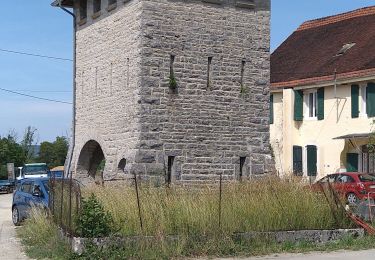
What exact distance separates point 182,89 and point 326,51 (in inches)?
666

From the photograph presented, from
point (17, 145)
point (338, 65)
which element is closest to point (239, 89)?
point (338, 65)

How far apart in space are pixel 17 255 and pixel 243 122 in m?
10.3

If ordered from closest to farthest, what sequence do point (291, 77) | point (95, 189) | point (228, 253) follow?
point (228, 253) → point (95, 189) → point (291, 77)

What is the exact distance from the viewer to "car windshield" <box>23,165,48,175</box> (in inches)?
1575

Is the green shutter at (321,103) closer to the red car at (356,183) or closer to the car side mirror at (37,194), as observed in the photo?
the red car at (356,183)

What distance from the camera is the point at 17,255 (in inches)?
572

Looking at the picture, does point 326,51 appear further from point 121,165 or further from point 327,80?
point 121,165

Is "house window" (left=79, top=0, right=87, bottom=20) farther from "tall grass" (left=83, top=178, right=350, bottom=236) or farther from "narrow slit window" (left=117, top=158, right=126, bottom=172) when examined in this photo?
"tall grass" (left=83, top=178, right=350, bottom=236)

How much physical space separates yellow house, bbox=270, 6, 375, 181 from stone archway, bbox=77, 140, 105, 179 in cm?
879

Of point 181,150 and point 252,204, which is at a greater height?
point 181,150

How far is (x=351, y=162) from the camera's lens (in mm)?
32188

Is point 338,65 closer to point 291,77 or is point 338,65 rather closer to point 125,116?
point 291,77

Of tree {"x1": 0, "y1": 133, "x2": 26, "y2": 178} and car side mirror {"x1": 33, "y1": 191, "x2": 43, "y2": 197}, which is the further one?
tree {"x1": 0, "y1": 133, "x2": 26, "y2": 178}

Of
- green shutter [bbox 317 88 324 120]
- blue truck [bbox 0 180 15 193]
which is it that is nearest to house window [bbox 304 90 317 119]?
green shutter [bbox 317 88 324 120]
